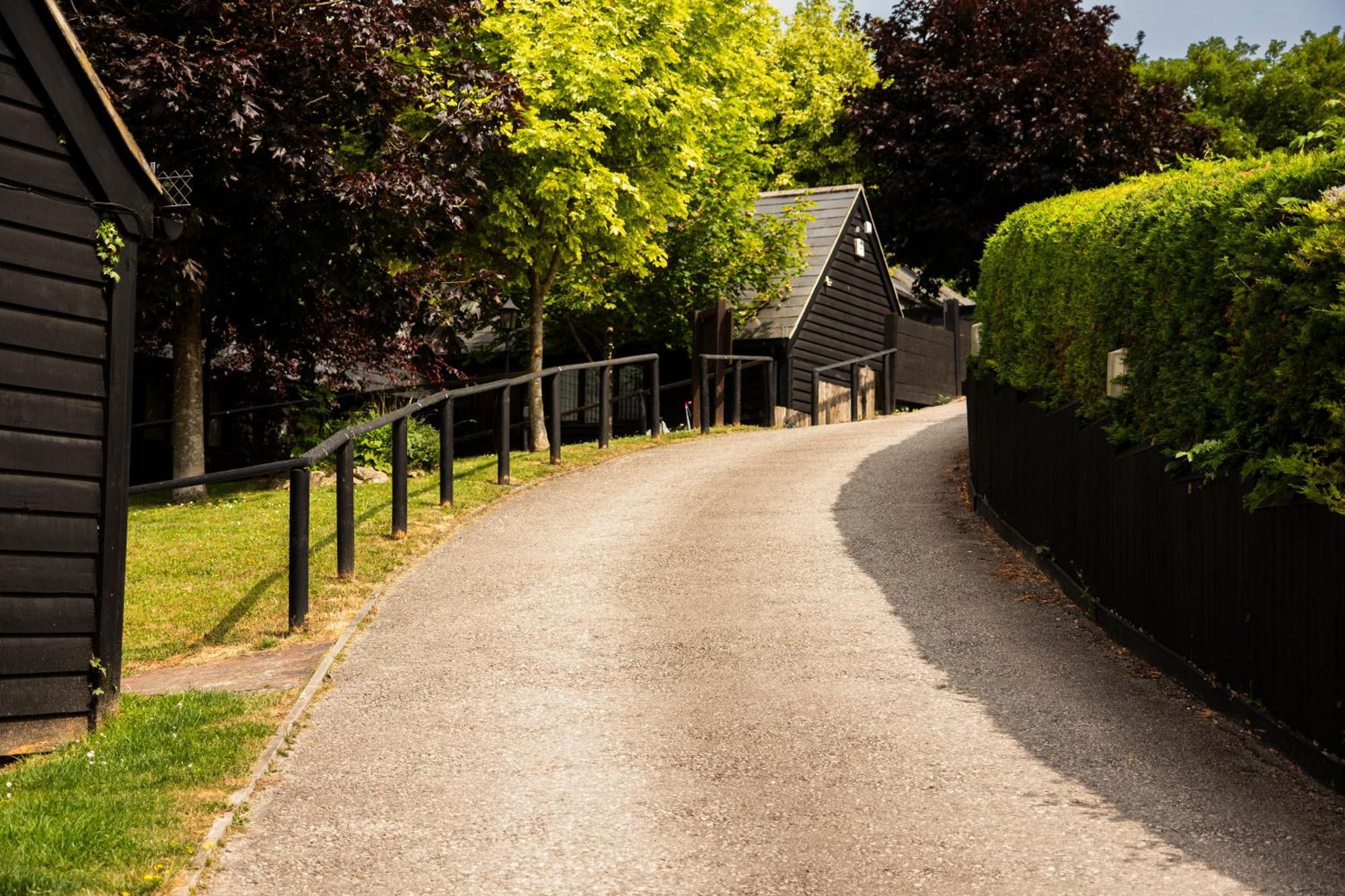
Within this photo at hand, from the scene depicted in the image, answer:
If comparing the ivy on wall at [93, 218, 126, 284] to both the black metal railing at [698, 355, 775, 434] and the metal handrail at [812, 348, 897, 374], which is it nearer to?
the black metal railing at [698, 355, 775, 434]

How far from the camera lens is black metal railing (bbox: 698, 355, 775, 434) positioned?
966 inches

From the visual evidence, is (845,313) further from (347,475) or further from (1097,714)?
(1097,714)

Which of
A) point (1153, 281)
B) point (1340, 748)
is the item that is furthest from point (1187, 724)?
point (1153, 281)

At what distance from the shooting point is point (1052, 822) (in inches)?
243

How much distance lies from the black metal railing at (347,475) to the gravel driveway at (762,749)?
24.8 inches

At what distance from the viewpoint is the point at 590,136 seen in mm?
20281

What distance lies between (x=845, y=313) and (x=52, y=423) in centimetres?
2705

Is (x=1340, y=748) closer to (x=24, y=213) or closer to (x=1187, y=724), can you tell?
(x=1187, y=724)

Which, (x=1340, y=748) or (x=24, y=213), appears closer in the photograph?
(x=1340, y=748)

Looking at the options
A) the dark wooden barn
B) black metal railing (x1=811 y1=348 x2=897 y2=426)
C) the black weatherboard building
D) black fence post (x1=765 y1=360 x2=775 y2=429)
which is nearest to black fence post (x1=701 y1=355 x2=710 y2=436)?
black fence post (x1=765 y1=360 x2=775 y2=429)

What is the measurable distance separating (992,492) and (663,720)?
6.96 m

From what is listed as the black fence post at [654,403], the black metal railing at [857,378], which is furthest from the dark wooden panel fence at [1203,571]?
the black metal railing at [857,378]

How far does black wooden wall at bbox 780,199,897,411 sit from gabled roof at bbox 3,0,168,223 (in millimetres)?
22827

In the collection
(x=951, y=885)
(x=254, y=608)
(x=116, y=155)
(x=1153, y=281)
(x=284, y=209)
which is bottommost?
(x=951, y=885)
